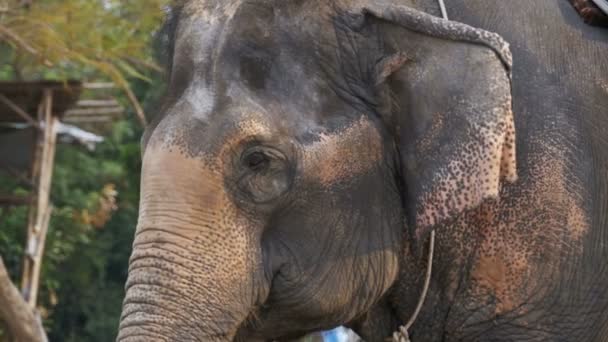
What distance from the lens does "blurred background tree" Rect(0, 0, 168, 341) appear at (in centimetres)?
1127

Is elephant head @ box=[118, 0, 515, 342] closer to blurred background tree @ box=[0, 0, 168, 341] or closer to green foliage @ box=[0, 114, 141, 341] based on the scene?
blurred background tree @ box=[0, 0, 168, 341]

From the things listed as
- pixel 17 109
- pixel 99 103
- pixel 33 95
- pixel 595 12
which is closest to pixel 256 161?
pixel 595 12

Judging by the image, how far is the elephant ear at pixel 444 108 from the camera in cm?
398

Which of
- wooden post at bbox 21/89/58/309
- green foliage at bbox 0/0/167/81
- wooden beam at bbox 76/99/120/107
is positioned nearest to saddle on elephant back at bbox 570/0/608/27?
green foliage at bbox 0/0/167/81

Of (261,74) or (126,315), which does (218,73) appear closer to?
(261,74)

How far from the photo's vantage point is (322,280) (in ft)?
13.4

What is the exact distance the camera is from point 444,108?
4.04m

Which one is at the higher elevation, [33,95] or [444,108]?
[444,108]

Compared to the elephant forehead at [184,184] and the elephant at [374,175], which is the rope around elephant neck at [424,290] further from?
the elephant forehead at [184,184]

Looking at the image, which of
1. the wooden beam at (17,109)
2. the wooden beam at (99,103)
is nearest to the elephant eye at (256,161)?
the wooden beam at (17,109)

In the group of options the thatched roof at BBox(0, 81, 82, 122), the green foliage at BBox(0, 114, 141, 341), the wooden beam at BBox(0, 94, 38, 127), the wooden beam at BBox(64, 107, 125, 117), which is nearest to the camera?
the thatched roof at BBox(0, 81, 82, 122)

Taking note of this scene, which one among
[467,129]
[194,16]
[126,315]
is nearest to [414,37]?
[467,129]

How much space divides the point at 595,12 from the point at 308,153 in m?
1.04

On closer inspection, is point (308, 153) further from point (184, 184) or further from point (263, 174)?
point (184, 184)
